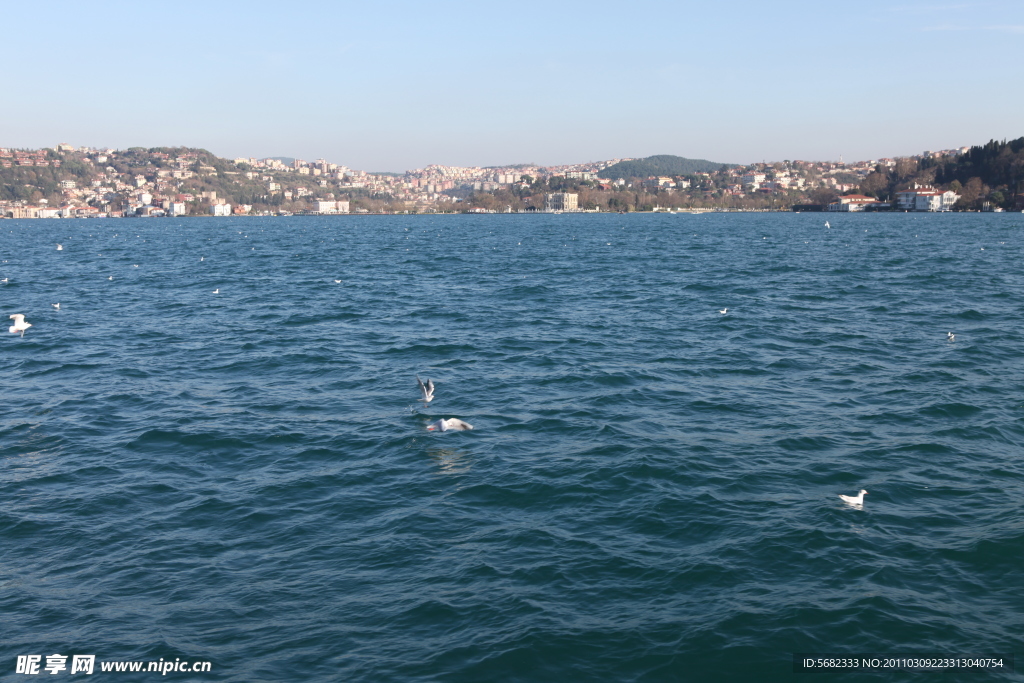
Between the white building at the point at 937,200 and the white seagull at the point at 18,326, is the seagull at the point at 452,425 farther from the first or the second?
the white building at the point at 937,200

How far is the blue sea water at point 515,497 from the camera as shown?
7.95m

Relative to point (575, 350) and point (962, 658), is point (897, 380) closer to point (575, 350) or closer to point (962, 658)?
point (575, 350)

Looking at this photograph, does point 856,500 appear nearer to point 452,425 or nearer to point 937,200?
point 452,425

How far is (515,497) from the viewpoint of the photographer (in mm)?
11461

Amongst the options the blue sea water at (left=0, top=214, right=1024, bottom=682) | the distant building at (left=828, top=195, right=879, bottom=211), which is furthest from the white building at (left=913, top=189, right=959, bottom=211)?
the blue sea water at (left=0, top=214, right=1024, bottom=682)

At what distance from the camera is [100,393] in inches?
690

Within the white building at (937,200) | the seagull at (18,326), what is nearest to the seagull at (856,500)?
the seagull at (18,326)

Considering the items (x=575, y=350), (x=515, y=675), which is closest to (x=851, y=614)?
(x=515, y=675)

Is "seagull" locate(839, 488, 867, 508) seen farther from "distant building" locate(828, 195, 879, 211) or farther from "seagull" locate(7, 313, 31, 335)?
"distant building" locate(828, 195, 879, 211)

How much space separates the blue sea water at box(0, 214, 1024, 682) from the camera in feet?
26.1

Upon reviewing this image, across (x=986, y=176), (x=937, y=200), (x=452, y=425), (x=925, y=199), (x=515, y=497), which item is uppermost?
(x=986, y=176)

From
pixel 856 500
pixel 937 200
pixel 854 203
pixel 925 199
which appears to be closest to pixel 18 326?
pixel 856 500

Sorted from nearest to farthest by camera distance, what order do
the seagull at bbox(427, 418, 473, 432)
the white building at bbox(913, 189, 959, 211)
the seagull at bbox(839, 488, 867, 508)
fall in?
the seagull at bbox(839, 488, 867, 508), the seagull at bbox(427, 418, 473, 432), the white building at bbox(913, 189, 959, 211)

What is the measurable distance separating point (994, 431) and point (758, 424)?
4509mm
